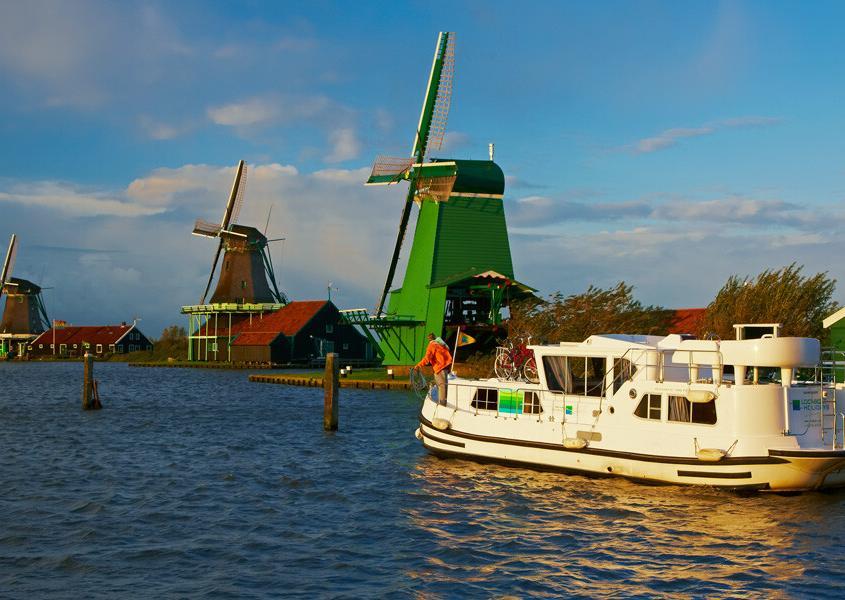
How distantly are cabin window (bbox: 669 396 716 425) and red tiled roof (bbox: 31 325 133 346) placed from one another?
406 feet

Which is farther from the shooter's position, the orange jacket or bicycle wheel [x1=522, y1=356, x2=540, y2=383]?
the orange jacket

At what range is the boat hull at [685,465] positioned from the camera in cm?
1870

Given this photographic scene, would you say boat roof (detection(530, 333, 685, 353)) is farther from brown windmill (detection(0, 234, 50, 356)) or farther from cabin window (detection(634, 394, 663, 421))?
brown windmill (detection(0, 234, 50, 356))

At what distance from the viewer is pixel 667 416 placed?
20.1 meters

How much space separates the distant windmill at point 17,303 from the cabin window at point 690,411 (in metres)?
138

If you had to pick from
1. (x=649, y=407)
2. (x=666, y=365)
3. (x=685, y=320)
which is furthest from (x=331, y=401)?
(x=685, y=320)

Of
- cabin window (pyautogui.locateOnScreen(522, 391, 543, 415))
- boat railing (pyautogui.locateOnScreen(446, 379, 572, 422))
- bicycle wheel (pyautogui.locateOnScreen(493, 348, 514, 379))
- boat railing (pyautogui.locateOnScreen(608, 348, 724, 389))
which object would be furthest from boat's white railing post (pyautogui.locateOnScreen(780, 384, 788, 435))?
bicycle wheel (pyautogui.locateOnScreen(493, 348, 514, 379))

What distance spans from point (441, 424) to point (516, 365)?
3078 mm

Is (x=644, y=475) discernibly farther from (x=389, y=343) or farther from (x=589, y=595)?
(x=389, y=343)

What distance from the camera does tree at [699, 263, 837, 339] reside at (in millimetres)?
39312

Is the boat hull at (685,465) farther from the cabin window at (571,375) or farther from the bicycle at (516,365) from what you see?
the bicycle at (516,365)

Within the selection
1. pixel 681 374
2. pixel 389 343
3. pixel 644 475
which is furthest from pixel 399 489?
pixel 389 343

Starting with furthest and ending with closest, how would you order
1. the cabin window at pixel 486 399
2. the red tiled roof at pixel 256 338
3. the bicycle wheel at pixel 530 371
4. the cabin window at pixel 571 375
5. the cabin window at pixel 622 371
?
the red tiled roof at pixel 256 338
the bicycle wheel at pixel 530 371
the cabin window at pixel 486 399
the cabin window at pixel 571 375
the cabin window at pixel 622 371

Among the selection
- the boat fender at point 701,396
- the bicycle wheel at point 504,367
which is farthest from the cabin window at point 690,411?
the bicycle wheel at point 504,367
